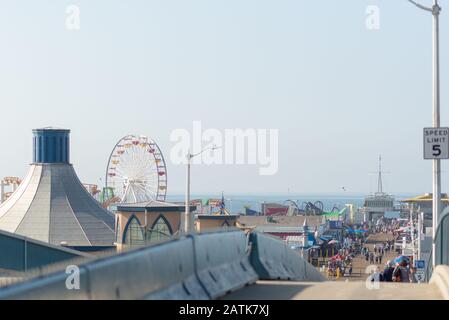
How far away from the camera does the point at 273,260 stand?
15.9 meters

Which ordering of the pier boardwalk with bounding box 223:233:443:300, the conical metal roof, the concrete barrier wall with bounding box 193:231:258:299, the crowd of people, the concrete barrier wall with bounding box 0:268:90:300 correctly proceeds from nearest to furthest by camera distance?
the concrete barrier wall with bounding box 0:268:90:300 < the concrete barrier wall with bounding box 193:231:258:299 < the pier boardwalk with bounding box 223:233:443:300 < the crowd of people < the conical metal roof

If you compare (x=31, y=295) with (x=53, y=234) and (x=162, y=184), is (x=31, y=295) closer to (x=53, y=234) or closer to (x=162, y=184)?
(x=53, y=234)

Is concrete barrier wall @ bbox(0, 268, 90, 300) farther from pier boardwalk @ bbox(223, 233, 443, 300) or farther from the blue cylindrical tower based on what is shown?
the blue cylindrical tower

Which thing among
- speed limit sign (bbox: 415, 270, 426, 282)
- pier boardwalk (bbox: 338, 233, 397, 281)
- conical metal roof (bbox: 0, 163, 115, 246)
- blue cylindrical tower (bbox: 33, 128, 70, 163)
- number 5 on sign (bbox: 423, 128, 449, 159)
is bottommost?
pier boardwalk (bbox: 338, 233, 397, 281)

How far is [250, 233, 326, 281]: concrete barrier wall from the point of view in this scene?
48.7 ft

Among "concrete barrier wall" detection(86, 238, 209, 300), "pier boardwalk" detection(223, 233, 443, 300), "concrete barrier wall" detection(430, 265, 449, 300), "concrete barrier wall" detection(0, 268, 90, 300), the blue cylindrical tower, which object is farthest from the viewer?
the blue cylindrical tower

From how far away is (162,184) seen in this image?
82.5 metres

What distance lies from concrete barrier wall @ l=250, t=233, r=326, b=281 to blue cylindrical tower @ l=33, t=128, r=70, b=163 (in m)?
42.6

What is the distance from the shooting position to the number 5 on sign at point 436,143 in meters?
21.1

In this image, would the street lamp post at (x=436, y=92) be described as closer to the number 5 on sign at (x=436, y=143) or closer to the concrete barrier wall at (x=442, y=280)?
the number 5 on sign at (x=436, y=143)

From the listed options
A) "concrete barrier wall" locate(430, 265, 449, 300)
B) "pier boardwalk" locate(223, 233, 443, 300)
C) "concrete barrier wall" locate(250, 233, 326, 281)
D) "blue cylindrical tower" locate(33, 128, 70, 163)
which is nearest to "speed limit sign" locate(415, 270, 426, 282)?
"concrete barrier wall" locate(250, 233, 326, 281)

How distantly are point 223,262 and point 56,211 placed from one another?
47.4 m

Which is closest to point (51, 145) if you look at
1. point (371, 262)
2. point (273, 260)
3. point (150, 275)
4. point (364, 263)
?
point (371, 262)
